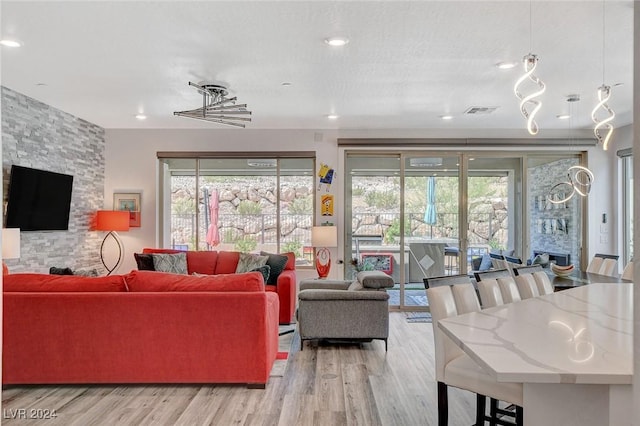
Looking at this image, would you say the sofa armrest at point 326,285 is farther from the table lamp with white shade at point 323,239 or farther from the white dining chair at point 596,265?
the white dining chair at point 596,265

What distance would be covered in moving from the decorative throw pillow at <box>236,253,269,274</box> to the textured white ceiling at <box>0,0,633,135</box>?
1.97 metres

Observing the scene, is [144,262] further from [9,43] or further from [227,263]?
[9,43]

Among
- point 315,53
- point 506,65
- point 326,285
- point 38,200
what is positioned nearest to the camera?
point 315,53

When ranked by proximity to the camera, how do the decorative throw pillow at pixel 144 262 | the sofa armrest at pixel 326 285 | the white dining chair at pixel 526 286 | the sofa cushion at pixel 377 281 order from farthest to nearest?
the decorative throw pillow at pixel 144 262 → the sofa armrest at pixel 326 285 → the sofa cushion at pixel 377 281 → the white dining chair at pixel 526 286

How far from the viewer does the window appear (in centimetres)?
648

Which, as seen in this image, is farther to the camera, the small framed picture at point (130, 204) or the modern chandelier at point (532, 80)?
the small framed picture at point (130, 204)

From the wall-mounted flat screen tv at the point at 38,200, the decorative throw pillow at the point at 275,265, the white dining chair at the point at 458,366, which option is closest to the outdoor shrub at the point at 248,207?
the decorative throw pillow at the point at 275,265

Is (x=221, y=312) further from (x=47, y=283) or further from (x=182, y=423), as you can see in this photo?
(x=47, y=283)

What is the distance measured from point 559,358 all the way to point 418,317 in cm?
462

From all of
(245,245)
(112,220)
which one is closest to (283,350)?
(245,245)

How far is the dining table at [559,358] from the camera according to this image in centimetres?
119

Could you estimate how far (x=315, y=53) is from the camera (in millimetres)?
3393

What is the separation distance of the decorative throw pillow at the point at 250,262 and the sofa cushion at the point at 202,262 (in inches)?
15.6

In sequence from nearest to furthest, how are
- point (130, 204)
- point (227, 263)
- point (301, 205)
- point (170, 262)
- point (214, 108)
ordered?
point (214, 108)
point (170, 262)
point (227, 263)
point (130, 204)
point (301, 205)
